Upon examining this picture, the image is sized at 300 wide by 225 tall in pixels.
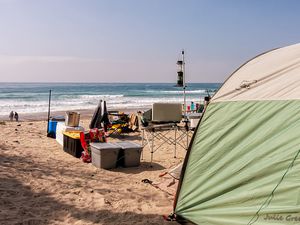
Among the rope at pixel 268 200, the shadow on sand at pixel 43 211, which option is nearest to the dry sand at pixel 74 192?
the shadow on sand at pixel 43 211

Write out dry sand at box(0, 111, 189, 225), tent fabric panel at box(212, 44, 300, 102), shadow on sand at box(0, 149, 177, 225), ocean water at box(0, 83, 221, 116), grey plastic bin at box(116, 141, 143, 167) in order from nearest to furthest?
tent fabric panel at box(212, 44, 300, 102) → shadow on sand at box(0, 149, 177, 225) → dry sand at box(0, 111, 189, 225) → grey plastic bin at box(116, 141, 143, 167) → ocean water at box(0, 83, 221, 116)

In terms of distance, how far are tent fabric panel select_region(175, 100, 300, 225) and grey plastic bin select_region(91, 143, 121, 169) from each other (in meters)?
3.00

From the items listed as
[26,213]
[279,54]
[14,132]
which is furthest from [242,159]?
[14,132]

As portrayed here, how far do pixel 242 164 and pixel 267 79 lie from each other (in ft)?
3.98

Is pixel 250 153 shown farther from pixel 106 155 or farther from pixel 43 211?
pixel 106 155

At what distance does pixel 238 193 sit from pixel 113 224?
65.6 inches

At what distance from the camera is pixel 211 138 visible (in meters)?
4.43

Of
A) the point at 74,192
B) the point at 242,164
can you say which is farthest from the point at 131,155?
the point at 242,164

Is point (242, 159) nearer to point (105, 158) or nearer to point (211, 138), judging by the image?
point (211, 138)

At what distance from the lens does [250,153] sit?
3.86 m

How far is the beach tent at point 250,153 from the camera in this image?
3.42 metres

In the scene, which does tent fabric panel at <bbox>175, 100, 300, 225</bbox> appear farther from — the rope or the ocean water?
the ocean water

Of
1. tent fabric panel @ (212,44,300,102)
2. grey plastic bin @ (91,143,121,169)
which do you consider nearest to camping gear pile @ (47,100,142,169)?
grey plastic bin @ (91,143,121,169)

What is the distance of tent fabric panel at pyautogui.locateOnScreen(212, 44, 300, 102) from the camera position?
3961mm
